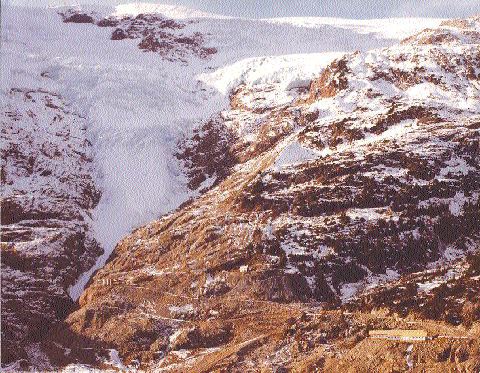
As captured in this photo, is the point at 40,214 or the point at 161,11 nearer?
the point at 40,214

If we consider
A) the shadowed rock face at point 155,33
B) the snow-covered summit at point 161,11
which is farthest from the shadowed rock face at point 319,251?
the snow-covered summit at point 161,11

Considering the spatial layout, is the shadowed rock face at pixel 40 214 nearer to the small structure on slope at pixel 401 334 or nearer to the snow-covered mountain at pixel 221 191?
the snow-covered mountain at pixel 221 191

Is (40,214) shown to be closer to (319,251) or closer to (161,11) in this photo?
(319,251)

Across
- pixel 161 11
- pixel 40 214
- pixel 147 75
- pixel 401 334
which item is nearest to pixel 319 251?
pixel 401 334

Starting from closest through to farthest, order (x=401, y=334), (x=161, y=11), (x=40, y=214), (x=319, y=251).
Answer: (x=401, y=334)
(x=319, y=251)
(x=40, y=214)
(x=161, y=11)

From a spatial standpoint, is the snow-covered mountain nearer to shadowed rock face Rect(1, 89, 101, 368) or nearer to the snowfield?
shadowed rock face Rect(1, 89, 101, 368)

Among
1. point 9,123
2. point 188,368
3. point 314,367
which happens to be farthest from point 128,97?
point 314,367
